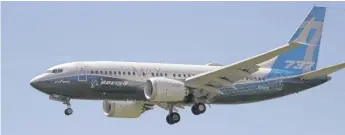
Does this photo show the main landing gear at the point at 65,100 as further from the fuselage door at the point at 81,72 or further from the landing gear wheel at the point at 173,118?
the landing gear wheel at the point at 173,118

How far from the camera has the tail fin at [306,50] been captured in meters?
70.2

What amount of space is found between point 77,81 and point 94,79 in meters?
1.14

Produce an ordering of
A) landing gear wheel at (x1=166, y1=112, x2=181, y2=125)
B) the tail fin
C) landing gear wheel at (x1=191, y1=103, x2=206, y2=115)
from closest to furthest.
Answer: landing gear wheel at (x1=191, y1=103, x2=206, y2=115)
landing gear wheel at (x1=166, y1=112, x2=181, y2=125)
the tail fin

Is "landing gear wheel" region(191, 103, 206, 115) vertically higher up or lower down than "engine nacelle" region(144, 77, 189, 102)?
lower down

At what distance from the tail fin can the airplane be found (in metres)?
0.31

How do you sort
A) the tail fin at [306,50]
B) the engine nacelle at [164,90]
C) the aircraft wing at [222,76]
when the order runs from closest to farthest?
the aircraft wing at [222,76] → the engine nacelle at [164,90] → the tail fin at [306,50]

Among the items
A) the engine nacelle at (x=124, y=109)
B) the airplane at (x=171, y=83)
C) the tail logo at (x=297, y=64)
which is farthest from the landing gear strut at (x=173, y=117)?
the tail logo at (x=297, y=64)

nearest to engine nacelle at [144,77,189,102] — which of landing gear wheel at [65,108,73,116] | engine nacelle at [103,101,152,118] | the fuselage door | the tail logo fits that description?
the fuselage door

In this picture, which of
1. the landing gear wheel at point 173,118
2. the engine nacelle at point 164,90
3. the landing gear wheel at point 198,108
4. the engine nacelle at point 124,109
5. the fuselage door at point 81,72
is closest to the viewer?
the engine nacelle at point 164,90

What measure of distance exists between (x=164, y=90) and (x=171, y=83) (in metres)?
0.84

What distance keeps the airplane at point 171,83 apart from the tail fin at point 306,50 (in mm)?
307

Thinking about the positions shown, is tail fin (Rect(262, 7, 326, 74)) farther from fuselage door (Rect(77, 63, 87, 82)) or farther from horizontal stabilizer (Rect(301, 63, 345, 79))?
fuselage door (Rect(77, 63, 87, 82))

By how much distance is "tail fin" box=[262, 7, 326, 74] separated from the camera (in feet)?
230

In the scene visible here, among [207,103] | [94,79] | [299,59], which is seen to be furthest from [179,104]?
[299,59]
